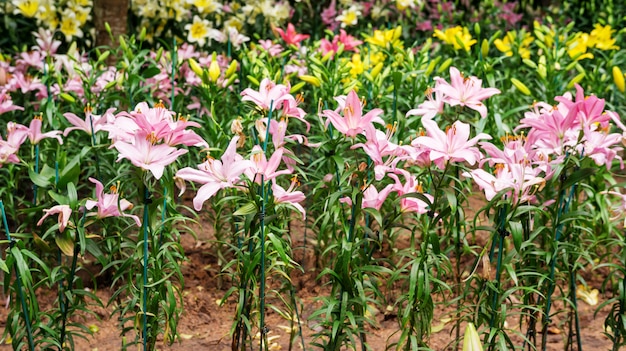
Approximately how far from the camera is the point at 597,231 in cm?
349

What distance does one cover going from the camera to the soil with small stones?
9.40ft

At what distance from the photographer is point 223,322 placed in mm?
3098

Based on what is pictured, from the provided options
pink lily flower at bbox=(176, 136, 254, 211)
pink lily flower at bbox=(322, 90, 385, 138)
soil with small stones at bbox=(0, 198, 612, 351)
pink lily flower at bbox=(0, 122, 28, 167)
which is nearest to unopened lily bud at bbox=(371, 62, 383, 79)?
soil with small stones at bbox=(0, 198, 612, 351)

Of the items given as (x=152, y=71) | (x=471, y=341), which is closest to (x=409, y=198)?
(x=471, y=341)

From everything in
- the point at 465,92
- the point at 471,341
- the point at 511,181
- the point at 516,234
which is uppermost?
the point at 465,92

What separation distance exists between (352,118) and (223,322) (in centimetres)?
132

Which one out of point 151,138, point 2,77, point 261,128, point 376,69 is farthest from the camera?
point 2,77

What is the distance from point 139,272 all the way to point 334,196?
2.18 ft

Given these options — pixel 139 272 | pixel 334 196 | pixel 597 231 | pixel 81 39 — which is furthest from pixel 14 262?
pixel 81 39

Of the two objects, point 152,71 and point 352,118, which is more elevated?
point 152,71

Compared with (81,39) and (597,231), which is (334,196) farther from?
(81,39)

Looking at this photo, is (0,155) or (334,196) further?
(0,155)

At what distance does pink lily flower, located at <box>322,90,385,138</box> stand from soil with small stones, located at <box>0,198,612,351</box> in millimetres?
776

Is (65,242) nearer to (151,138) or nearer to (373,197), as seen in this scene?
(151,138)
